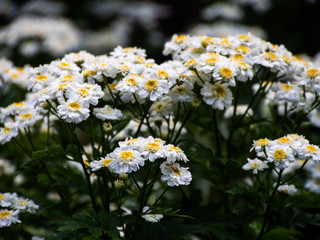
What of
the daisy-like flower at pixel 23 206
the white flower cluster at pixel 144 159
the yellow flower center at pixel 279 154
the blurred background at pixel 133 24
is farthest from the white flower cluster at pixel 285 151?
the blurred background at pixel 133 24

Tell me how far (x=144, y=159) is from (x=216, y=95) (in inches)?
26.5

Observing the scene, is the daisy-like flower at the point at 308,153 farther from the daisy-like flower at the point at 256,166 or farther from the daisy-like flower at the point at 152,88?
the daisy-like flower at the point at 152,88

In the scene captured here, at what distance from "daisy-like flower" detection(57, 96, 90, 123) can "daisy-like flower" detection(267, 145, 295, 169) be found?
0.98m

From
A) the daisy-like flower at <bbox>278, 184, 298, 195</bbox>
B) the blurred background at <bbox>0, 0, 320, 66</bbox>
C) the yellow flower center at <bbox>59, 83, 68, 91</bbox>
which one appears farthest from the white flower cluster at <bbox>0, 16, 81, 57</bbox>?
the daisy-like flower at <bbox>278, 184, 298, 195</bbox>

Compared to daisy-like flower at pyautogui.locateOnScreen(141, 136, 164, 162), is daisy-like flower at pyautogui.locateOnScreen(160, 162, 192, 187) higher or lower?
lower

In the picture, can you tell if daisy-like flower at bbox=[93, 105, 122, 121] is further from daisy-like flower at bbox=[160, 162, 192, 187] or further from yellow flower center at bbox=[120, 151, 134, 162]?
daisy-like flower at bbox=[160, 162, 192, 187]

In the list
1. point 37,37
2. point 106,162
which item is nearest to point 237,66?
point 106,162

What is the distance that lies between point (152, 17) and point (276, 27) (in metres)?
2.50

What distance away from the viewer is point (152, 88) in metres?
2.33

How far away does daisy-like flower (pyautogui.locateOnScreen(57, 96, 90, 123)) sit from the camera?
2107 mm

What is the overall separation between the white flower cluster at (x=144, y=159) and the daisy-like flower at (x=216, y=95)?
17.8 inches

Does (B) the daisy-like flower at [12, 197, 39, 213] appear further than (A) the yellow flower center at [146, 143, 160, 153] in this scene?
Yes

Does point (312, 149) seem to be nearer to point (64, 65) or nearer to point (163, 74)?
point (163, 74)

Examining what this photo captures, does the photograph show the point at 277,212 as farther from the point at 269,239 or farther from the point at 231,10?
the point at 231,10
